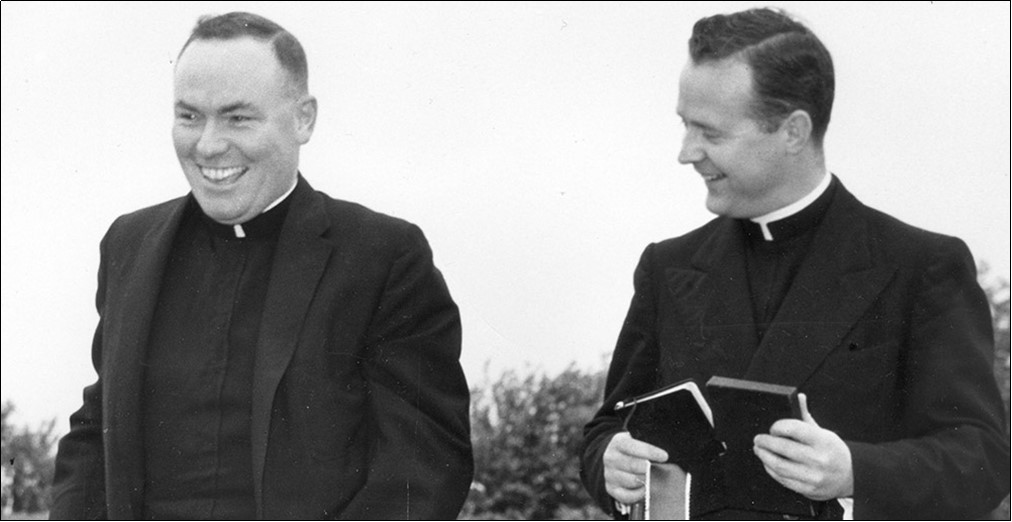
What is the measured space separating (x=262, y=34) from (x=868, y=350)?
1.77 meters

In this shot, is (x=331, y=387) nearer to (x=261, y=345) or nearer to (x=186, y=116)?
(x=261, y=345)

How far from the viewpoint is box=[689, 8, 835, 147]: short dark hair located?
356cm

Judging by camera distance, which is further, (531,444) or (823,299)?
(531,444)

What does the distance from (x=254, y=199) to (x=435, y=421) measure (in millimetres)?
793

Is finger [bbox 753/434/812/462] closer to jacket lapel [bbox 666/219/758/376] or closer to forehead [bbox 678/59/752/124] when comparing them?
jacket lapel [bbox 666/219/758/376]

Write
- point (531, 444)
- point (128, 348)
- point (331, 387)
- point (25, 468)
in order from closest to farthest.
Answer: point (331, 387)
point (128, 348)
point (531, 444)
point (25, 468)

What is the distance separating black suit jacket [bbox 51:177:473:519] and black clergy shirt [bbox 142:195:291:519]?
2.0 inches

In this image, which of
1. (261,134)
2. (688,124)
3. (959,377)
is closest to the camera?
(959,377)

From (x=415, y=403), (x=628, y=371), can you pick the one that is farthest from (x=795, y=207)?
(x=415, y=403)

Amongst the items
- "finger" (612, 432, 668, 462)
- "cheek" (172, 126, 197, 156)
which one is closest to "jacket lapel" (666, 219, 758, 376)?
"finger" (612, 432, 668, 462)

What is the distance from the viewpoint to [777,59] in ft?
11.7

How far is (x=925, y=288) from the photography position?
349 centimetres

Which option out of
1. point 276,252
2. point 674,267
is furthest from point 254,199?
point 674,267

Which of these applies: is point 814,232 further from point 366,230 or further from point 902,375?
point 366,230
